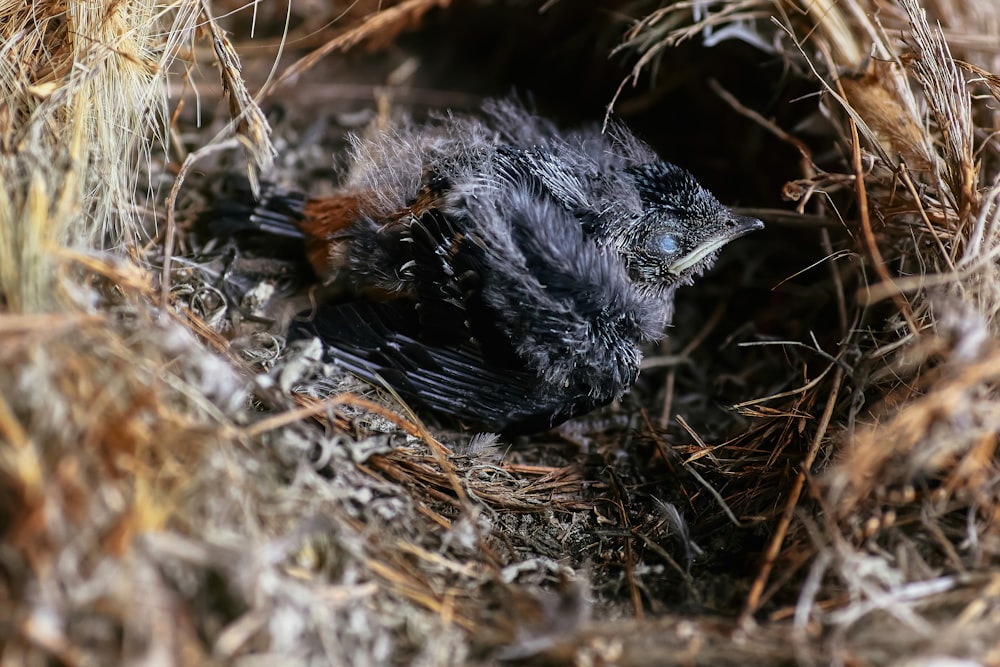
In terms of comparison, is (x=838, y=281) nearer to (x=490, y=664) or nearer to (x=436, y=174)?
(x=436, y=174)

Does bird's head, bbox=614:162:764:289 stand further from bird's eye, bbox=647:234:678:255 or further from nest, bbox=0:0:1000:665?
nest, bbox=0:0:1000:665

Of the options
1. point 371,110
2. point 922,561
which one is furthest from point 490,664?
point 371,110

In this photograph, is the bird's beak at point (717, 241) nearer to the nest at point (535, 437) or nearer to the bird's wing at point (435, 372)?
the nest at point (535, 437)

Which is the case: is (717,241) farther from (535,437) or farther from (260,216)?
(260,216)

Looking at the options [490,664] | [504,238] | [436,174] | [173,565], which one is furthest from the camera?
[436,174]

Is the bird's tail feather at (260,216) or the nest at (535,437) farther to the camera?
the bird's tail feather at (260,216)

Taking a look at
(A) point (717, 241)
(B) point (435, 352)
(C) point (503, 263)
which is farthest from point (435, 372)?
(A) point (717, 241)

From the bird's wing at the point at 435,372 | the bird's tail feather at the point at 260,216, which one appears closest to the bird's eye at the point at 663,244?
the bird's wing at the point at 435,372
